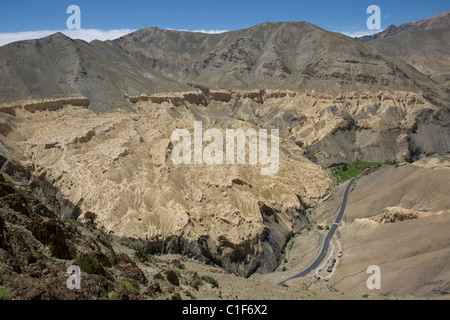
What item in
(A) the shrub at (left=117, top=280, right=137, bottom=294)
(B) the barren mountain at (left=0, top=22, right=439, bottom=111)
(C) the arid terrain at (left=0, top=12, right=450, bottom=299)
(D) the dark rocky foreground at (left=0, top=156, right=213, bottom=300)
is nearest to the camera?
(D) the dark rocky foreground at (left=0, top=156, right=213, bottom=300)

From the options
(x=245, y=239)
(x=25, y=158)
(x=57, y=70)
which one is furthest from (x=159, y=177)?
(x=57, y=70)

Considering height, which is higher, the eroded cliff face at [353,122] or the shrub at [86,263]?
the eroded cliff face at [353,122]

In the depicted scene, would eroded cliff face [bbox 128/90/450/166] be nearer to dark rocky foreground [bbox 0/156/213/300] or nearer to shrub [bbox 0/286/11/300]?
dark rocky foreground [bbox 0/156/213/300]

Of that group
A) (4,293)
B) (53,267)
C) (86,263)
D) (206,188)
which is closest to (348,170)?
(206,188)

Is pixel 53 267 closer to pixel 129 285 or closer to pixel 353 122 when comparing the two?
pixel 129 285

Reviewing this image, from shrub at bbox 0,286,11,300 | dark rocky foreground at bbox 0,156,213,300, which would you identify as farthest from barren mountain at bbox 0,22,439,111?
shrub at bbox 0,286,11,300

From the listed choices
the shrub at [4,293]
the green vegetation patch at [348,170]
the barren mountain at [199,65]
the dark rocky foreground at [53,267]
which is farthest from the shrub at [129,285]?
the barren mountain at [199,65]

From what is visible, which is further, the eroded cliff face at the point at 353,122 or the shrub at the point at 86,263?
the eroded cliff face at the point at 353,122

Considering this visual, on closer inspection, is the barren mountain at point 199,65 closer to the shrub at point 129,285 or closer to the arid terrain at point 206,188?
the arid terrain at point 206,188

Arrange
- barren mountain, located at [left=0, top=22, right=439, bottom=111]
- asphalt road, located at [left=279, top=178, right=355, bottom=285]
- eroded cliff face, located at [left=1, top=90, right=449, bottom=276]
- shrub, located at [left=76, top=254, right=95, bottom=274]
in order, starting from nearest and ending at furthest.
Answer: shrub, located at [left=76, top=254, right=95, bottom=274] → asphalt road, located at [left=279, top=178, right=355, bottom=285] → eroded cliff face, located at [left=1, top=90, right=449, bottom=276] → barren mountain, located at [left=0, top=22, right=439, bottom=111]
